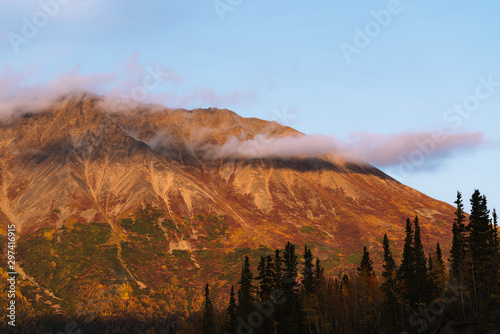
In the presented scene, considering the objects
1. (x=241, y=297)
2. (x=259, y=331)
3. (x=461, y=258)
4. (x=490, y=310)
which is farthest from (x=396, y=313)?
(x=241, y=297)

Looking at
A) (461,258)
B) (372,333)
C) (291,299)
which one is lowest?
(372,333)

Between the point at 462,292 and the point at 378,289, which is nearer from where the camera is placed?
the point at 462,292

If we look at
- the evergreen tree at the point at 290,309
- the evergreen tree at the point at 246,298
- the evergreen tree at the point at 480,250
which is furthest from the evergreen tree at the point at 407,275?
the evergreen tree at the point at 246,298

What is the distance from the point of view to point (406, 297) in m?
94.8

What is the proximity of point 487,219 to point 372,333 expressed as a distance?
3454 centimetres

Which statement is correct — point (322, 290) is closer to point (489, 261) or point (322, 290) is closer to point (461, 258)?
point (461, 258)

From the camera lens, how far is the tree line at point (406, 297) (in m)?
81.8

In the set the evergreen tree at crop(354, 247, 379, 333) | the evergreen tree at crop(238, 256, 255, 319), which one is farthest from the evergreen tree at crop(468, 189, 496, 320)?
the evergreen tree at crop(238, 256, 255, 319)

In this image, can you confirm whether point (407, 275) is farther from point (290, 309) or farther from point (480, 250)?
point (290, 309)

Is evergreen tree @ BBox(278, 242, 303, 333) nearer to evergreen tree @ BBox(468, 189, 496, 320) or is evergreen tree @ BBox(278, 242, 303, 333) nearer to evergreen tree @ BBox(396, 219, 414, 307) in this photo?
evergreen tree @ BBox(396, 219, 414, 307)

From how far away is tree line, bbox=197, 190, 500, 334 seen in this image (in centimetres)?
8181

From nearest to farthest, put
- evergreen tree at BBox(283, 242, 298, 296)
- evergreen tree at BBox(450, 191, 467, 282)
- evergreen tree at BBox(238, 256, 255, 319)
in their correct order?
evergreen tree at BBox(450, 191, 467, 282) < evergreen tree at BBox(283, 242, 298, 296) < evergreen tree at BBox(238, 256, 255, 319)

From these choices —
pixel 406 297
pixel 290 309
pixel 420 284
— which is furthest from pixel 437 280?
pixel 290 309

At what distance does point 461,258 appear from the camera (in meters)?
93.1
